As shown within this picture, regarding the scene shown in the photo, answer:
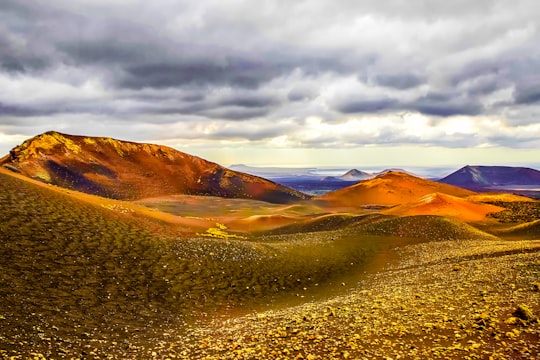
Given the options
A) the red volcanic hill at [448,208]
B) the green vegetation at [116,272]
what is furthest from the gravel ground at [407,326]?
the red volcanic hill at [448,208]

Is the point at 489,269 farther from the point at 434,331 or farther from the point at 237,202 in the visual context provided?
the point at 237,202

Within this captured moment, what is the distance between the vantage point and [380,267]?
4188cm

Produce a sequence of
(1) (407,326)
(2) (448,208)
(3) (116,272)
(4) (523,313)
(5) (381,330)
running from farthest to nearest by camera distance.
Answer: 1. (2) (448,208)
2. (3) (116,272)
3. (1) (407,326)
4. (5) (381,330)
5. (4) (523,313)

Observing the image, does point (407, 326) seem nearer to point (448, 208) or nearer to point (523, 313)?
point (523, 313)

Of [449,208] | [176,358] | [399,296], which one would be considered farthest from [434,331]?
[449,208]

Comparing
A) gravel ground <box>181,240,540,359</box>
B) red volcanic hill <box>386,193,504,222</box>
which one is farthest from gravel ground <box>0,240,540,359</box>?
red volcanic hill <box>386,193,504,222</box>

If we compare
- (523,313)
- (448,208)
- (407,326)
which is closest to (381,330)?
(407,326)

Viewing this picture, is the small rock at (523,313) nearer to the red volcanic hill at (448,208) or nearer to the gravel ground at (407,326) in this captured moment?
the gravel ground at (407,326)

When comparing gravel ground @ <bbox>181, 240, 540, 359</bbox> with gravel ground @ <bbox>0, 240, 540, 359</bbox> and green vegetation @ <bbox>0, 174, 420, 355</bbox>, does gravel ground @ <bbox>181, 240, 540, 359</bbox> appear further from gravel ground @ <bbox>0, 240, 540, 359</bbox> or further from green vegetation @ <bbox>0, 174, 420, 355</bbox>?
green vegetation @ <bbox>0, 174, 420, 355</bbox>

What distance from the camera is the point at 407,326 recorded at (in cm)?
1800

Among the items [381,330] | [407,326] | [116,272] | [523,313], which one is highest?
[523,313]

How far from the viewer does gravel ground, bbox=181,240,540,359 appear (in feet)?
50.2

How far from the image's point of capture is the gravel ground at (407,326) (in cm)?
1529

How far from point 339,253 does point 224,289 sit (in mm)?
20914
